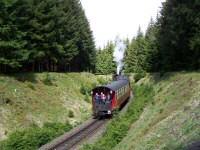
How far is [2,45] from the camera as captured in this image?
45094 millimetres

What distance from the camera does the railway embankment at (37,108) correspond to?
113 ft

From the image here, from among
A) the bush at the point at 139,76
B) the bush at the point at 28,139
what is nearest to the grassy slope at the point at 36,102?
the bush at the point at 28,139

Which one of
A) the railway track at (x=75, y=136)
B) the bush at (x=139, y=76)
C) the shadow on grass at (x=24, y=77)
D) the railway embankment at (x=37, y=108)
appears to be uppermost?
the shadow on grass at (x=24, y=77)

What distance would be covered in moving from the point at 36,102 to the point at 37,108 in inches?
54.3

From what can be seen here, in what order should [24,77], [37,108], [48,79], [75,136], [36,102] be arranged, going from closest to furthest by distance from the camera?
[75,136] → [37,108] → [36,102] → [24,77] → [48,79]

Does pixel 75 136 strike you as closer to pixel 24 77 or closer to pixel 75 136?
pixel 75 136

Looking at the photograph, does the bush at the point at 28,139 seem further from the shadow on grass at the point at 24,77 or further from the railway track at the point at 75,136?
the shadow on grass at the point at 24,77

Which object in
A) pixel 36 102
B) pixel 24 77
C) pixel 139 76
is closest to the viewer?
pixel 36 102

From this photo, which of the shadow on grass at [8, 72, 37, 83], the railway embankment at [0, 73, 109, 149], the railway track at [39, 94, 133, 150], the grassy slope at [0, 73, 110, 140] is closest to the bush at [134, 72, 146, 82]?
the railway embankment at [0, 73, 109, 149]

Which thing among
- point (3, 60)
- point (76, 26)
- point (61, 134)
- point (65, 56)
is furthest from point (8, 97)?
point (76, 26)

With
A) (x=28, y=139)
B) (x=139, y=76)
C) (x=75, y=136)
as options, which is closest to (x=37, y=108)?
(x=75, y=136)

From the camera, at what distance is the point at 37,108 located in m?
45.9

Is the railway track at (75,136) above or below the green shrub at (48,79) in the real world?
below

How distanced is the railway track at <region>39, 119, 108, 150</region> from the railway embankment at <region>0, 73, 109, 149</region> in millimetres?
1021
